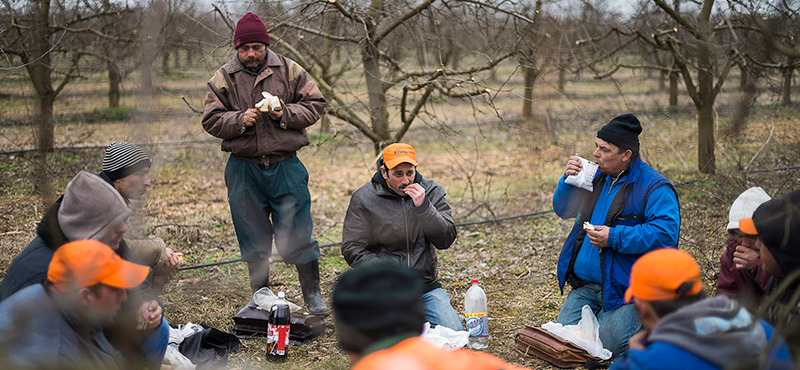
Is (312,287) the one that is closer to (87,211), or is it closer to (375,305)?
(87,211)

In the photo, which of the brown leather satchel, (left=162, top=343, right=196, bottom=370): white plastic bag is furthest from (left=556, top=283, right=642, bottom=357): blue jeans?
(left=162, top=343, right=196, bottom=370): white plastic bag

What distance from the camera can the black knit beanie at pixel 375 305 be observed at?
6.22 ft

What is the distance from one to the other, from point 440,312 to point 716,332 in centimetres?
215

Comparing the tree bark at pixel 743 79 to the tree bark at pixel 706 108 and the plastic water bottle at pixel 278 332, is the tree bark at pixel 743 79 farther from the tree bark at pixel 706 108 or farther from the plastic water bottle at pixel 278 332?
the plastic water bottle at pixel 278 332

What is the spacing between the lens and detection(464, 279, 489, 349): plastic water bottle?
4.04 meters

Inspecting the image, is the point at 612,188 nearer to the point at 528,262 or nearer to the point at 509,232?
the point at 528,262

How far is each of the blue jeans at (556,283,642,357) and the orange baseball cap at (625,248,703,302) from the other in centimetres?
150

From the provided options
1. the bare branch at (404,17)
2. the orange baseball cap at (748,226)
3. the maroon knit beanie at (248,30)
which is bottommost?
the orange baseball cap at (748,226)

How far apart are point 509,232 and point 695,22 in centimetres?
444

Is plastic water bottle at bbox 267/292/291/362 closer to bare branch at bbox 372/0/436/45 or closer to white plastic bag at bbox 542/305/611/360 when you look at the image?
white plastic bag at bbox 542/305/611/360

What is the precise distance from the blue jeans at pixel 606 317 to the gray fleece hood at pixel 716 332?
1.65 metres

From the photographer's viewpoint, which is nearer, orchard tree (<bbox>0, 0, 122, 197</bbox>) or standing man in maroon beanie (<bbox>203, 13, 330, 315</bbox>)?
standing man in maroon beanie (<bbox>203, 13, 330, 315</bbox>)

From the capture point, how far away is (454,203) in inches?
316

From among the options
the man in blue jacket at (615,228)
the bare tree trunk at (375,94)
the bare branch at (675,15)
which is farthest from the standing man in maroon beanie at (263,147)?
the bare branch at (675,15)
